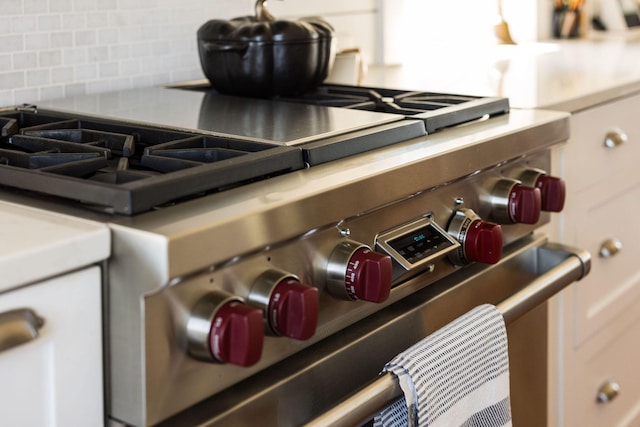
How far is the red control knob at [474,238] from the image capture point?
110 centimetres

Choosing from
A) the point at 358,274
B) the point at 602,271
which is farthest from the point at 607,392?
the point at 358,274

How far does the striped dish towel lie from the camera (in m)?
0.96

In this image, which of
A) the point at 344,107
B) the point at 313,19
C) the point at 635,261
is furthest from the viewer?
the point at 635,261

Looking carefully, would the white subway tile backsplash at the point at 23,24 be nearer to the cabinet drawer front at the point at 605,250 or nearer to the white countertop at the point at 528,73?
the white countertop at the point at 528,73

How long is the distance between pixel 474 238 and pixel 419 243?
8 centimetres

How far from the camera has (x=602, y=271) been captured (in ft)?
5.57

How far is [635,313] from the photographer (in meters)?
1.86

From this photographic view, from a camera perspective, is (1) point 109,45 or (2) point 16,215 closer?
(2) point 16,215

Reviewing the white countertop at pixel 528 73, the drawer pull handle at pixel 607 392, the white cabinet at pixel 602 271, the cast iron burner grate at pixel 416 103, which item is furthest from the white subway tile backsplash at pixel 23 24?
the drawer pull handle at pixel 607 392

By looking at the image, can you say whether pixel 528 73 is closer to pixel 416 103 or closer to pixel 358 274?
pixel 416 103

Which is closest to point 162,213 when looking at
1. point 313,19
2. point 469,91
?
point 313,19

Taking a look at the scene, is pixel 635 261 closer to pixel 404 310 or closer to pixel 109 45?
pixel 404 310

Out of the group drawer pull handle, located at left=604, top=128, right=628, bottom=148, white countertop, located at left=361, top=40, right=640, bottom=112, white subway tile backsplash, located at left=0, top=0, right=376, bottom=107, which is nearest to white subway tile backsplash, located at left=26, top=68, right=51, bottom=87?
white subway tile backsplash, located at left=0, top=0, right=376, bottom=107

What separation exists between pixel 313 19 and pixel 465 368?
0.67 meters
